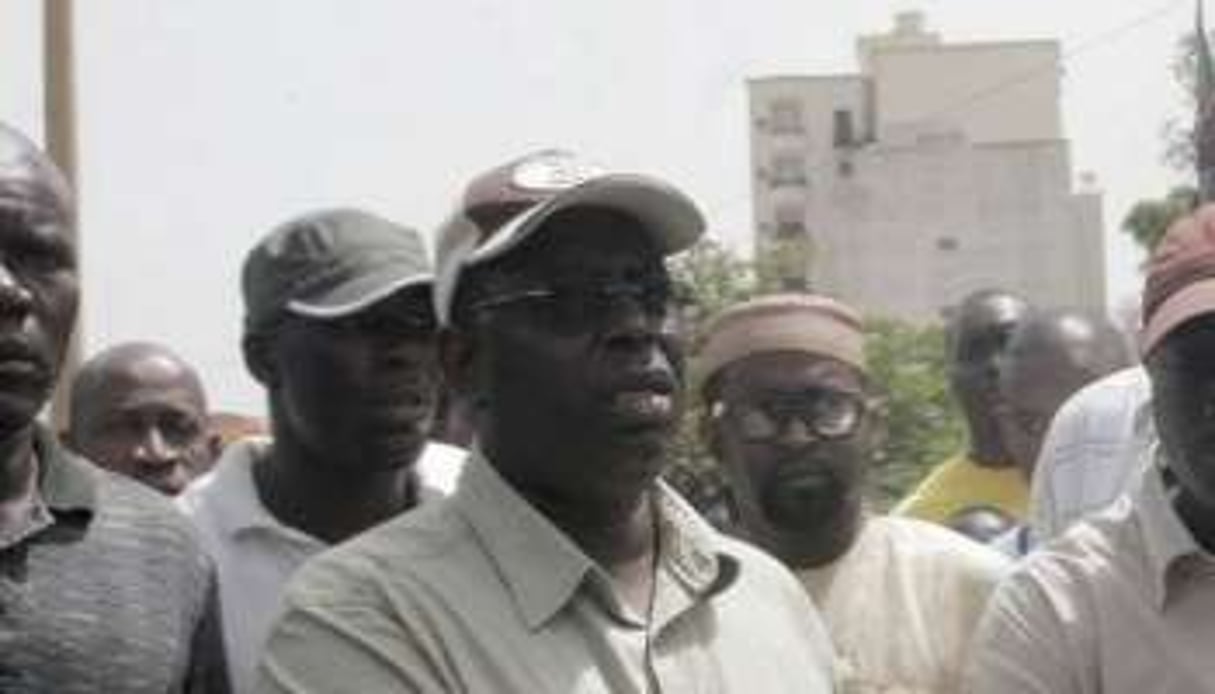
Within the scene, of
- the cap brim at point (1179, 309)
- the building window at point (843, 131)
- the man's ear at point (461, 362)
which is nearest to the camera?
the man's ear at point (461, 362)

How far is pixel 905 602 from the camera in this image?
11.9ft

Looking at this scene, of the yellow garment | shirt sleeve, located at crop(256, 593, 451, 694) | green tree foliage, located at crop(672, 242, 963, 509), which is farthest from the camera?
green tree foliage, located at crop(672, 242, 963, 509)

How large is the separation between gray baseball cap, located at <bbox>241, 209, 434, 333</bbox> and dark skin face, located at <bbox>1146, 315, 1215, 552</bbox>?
1.18 metres

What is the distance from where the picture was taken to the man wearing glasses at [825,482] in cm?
363

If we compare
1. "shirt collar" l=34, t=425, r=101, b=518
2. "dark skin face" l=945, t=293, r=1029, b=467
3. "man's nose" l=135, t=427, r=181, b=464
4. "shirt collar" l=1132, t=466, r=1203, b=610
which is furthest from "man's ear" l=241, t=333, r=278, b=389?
"dark skin face" l=945, t=293, r=1029, b=467

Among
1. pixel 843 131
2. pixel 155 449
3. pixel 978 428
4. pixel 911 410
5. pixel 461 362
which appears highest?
pixel 843 131

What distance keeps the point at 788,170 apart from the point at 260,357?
7350 centimetres

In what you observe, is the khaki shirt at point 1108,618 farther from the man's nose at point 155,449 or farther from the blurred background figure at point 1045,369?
the blurred background figure at point 1045,369

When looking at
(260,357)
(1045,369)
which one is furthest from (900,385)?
(260,357)

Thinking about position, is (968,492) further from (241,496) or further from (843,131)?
(843,131)

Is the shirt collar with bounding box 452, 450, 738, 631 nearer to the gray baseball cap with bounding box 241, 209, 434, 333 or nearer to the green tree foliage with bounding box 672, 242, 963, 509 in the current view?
the gray baseball cap with bounding box 241, 209, 434, 333

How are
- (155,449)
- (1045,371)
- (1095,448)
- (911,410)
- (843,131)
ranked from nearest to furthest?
(1095,448)
(155,449)
(1045,371)
(911,410)
(843,131)

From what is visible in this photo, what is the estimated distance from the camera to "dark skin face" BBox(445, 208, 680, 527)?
285 cm

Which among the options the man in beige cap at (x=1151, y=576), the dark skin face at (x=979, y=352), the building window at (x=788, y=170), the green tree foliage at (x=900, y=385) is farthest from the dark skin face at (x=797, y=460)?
the building window at (x=788, y=170)
